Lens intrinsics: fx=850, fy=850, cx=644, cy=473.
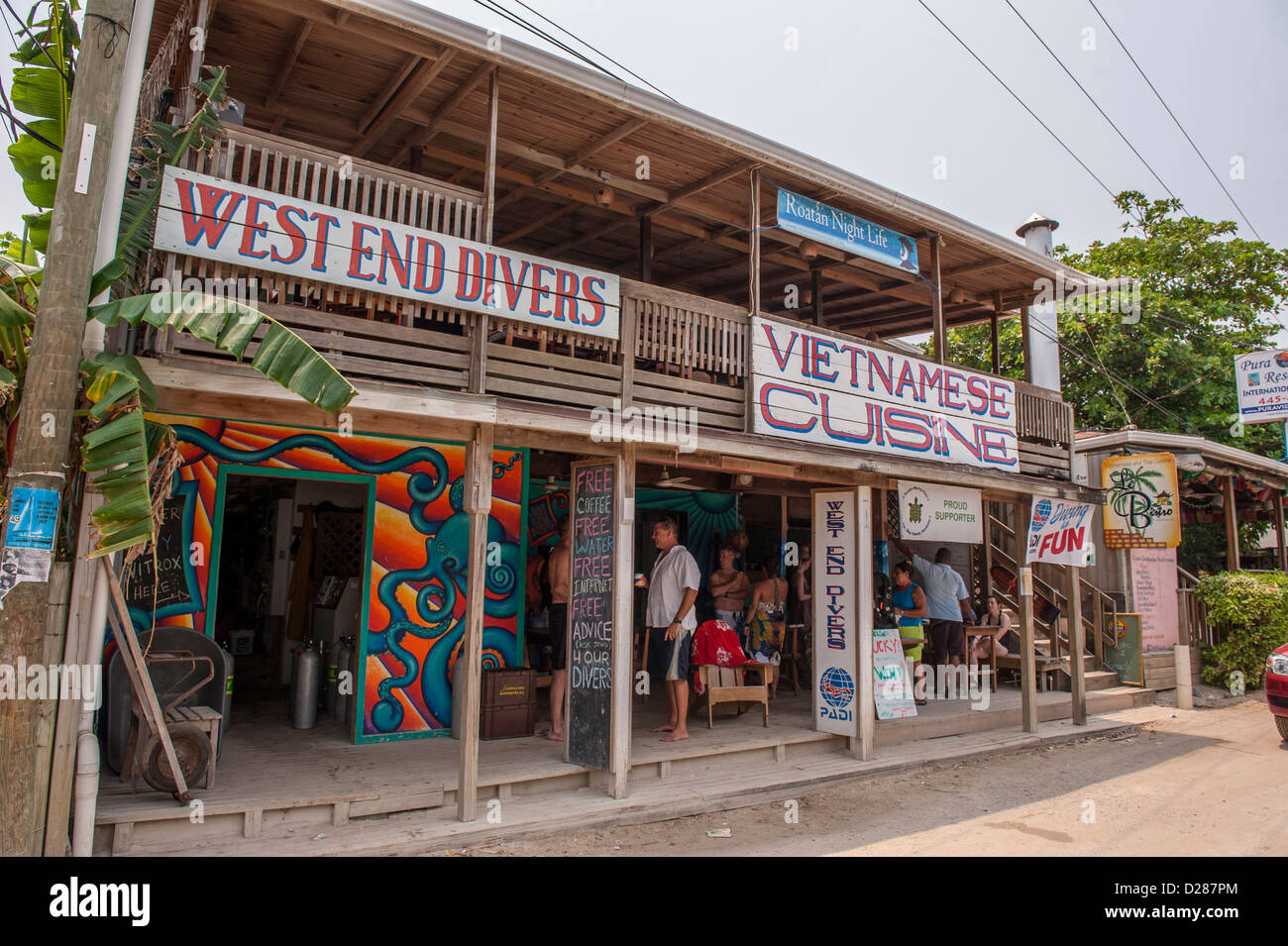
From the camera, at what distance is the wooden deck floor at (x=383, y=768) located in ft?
18.4

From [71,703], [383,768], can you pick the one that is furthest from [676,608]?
[71,703]

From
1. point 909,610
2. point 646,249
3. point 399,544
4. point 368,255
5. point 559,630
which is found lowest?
point 559,630

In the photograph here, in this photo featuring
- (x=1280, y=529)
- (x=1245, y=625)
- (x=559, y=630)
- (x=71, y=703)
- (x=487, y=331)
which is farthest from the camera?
(x=1280, y=529)

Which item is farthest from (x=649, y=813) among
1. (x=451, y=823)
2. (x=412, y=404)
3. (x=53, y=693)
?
(x=53, y=693)

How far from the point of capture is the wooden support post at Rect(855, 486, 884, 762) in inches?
353

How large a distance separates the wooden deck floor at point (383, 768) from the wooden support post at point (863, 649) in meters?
0.33

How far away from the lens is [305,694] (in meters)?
8.20

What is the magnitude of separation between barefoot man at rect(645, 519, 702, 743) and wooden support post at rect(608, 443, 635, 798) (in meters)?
0.98

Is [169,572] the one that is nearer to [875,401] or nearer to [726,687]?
[726,687]

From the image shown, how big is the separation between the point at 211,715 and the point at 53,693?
1725 mm

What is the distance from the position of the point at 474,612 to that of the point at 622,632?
1.35m

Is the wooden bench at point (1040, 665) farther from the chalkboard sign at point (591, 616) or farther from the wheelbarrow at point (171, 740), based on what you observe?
the wheelbarrow at point (171, 740)
